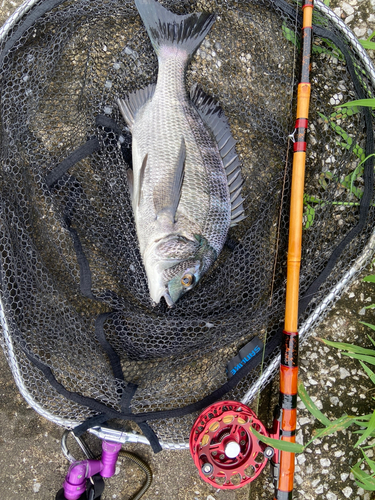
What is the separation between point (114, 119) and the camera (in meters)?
2.24

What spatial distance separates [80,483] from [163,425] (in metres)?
0.63

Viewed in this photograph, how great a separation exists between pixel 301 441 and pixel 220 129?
7.27ft

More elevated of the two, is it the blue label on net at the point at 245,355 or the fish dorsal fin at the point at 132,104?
the fish dorsal fin at the point at 132,104

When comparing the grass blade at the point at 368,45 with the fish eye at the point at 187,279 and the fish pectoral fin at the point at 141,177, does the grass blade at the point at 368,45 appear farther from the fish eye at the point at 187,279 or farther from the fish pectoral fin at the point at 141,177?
the fish eye at the point at 187,279

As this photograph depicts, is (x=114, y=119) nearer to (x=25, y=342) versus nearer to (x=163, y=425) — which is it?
(x=25, y=342)

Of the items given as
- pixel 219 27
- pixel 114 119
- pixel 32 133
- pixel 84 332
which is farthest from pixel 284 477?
pixel 219 27

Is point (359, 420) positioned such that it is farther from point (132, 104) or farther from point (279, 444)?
point (132, 104)

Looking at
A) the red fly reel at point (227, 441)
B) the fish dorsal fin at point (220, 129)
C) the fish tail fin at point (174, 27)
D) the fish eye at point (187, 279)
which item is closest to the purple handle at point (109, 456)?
the red fly reel at point (227, 441)

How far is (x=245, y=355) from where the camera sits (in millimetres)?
Result: 2225

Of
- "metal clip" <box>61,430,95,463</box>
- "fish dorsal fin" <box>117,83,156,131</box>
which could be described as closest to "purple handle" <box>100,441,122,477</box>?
"metal clip" <box>61,430,95,463</box>

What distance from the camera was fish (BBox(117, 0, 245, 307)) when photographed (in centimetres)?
204

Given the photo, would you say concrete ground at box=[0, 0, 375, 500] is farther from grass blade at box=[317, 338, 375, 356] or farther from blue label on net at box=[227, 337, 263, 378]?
blue label on net at box=[227, 337, 263, 378]

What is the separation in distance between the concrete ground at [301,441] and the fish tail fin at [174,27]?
1.06m

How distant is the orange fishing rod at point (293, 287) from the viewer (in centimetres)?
195
